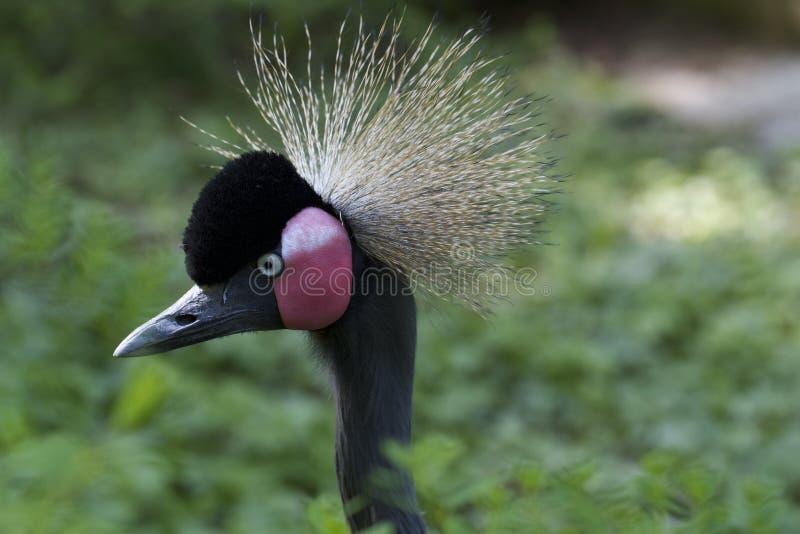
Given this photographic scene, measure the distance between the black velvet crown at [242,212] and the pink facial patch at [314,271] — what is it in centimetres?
2

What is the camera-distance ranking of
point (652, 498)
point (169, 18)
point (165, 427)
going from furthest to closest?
point (169, 18)
point (165, 427)
point (652, 498)

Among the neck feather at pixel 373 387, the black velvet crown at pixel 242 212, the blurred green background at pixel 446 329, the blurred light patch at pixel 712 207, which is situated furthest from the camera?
the blurred light patch at pixel 712 207

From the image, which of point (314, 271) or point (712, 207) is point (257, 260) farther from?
point (712, 207)

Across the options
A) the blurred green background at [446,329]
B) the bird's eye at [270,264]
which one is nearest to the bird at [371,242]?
the bird's eye at [270,264]

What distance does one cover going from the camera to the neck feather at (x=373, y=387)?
51.2 inches

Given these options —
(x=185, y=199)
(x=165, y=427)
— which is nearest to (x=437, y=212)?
(x=165, y=427)

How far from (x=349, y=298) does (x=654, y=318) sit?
218 centimetres

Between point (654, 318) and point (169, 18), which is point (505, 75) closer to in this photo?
point (654, 318)

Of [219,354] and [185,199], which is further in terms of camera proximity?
[185,199]

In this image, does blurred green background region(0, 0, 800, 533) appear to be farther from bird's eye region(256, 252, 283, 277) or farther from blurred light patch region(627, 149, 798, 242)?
bird's eye region(256, 252, 283, 277)

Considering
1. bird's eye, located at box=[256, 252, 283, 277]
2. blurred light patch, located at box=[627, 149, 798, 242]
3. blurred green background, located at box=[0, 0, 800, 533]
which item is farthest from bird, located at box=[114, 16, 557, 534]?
blurred light patch, located at box=[627, 149, 798, 242]

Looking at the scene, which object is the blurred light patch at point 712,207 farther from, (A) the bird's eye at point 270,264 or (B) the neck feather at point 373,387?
(A) the bird's eye at point 270,264

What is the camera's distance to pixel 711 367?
3078 millimetres

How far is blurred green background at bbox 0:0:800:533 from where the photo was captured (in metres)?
1.51
